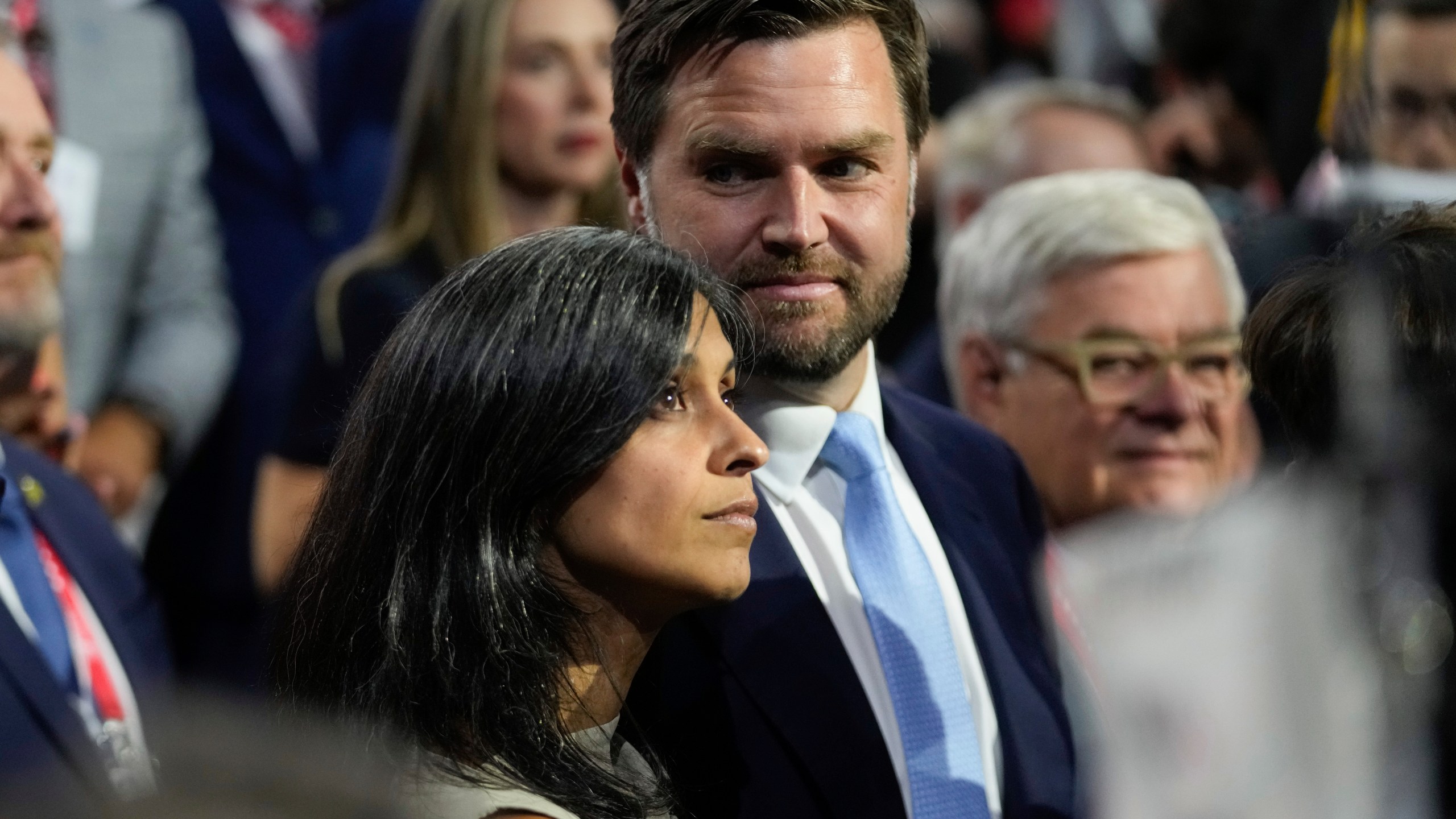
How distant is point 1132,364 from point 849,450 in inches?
35.9

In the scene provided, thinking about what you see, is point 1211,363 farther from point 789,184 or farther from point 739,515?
point 739,515

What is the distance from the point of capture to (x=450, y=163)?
3861 millimetres

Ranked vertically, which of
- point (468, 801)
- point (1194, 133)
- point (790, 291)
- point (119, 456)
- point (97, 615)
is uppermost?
point (790, 291)

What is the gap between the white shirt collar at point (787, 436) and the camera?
7.20ft

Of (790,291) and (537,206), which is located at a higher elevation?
(790,291)

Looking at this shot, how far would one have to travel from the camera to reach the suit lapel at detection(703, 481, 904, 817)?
6.59ft

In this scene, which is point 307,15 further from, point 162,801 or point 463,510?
point 162,801

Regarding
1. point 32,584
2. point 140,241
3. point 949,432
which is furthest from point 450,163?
point 949,432

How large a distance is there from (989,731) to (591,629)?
1.85ft

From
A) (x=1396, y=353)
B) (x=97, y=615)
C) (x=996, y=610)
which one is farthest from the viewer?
(x=97, y=615)

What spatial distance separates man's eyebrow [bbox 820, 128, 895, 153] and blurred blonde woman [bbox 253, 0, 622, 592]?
1600 mm

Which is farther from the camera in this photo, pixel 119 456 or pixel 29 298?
pixel 119 456

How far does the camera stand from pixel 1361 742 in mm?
1288

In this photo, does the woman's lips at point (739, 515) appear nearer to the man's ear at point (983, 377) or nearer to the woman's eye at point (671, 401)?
the woman's eye at point (671, 401)
